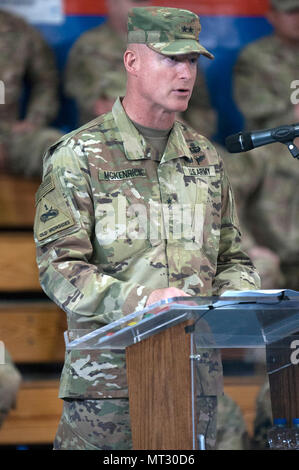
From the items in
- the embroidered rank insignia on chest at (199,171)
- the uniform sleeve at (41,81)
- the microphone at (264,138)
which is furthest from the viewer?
the uniform sleeve at (41,81)

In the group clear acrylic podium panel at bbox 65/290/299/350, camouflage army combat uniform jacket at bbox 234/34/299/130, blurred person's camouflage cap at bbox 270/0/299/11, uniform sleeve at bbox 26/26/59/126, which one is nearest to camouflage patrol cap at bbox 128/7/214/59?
clear acrylic podium panel at bbox 65/290/299/350

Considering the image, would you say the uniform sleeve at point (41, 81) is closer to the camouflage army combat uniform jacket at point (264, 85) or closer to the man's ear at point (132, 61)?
the camouflage army combat uniform jacket at point (264, 85)

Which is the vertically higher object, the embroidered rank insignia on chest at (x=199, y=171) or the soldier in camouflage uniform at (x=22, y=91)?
the soldier in camouflage uniform at (x=22, y=91)

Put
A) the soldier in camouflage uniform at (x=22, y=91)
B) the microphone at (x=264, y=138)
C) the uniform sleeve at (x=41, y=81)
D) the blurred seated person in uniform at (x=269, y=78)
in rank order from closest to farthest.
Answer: the microphone at (x=264, y=138) → the soldier in camouflage uniform at (x=22, y=91) → the uniform sleeve at (x=41, y=81) → the blurred seated person in uniform at (x=269, y=78)

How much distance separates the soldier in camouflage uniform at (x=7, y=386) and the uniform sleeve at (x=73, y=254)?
4.41 ft

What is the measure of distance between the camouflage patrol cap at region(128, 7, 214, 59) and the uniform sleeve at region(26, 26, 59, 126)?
70.0 inches

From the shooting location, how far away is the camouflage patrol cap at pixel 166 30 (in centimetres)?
207

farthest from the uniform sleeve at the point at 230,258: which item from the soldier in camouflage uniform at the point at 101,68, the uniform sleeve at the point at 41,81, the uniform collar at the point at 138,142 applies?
the uniform sleeve at the point at 41,81

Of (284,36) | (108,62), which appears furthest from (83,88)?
(284,36)

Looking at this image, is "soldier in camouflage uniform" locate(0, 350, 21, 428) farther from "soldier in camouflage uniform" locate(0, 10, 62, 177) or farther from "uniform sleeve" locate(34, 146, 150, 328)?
"uniform sleeve" locate(34, 146, 150, 328)

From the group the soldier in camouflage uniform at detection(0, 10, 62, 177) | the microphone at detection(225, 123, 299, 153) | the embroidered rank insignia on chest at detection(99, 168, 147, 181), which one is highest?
the soldier in camouflage uniform at detection(0, 10, 62, 177)

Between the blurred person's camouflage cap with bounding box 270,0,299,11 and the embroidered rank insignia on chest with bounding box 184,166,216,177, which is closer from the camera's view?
the embroidered rank insignia on chest with bounding box 184,166,216,177

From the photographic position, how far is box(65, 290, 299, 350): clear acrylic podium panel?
5.43ft
